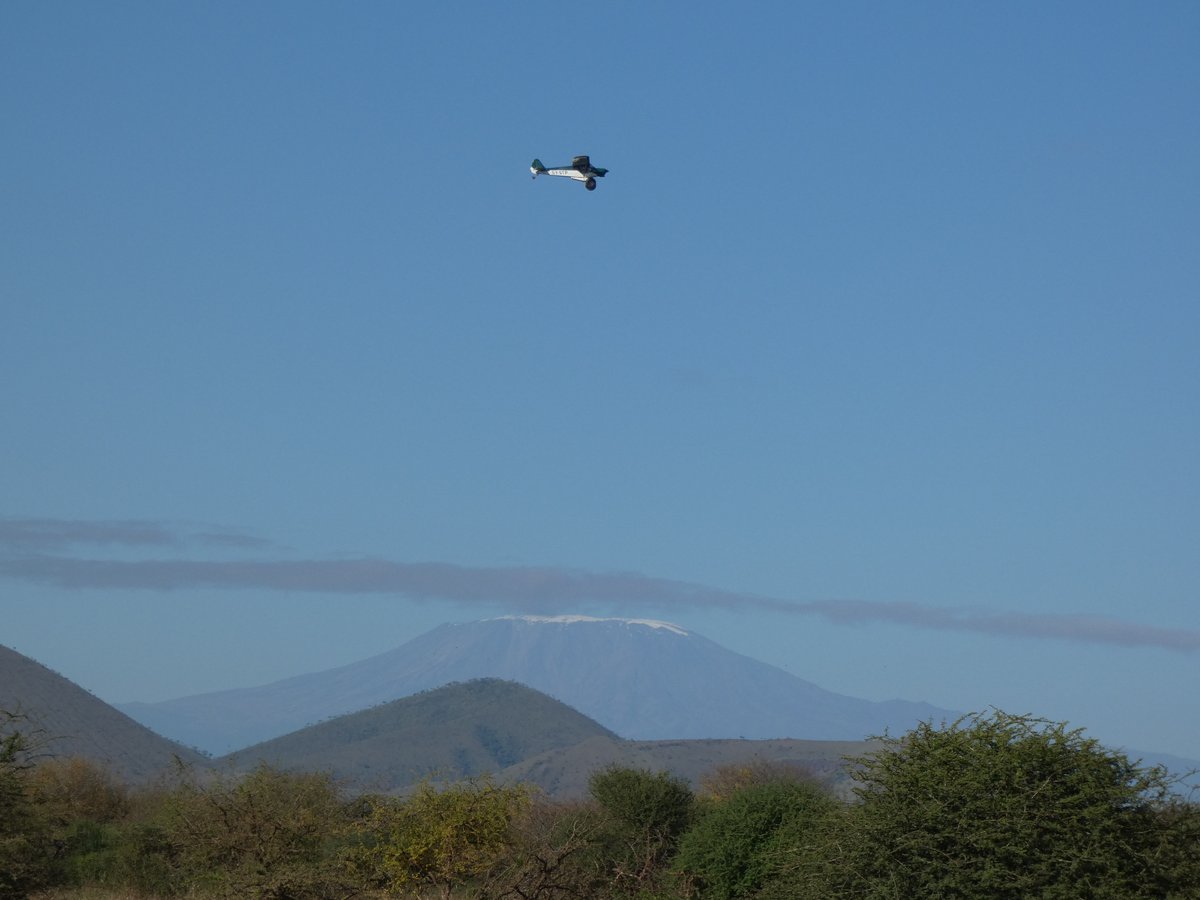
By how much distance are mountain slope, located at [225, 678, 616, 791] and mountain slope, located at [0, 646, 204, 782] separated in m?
23.3

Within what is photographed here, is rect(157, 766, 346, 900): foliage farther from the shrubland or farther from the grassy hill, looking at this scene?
the grassy hill

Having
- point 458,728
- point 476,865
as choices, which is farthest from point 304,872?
point 458,728

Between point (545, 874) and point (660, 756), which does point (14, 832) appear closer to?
point (545, 874)

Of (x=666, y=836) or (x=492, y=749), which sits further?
(x=492, y=749)

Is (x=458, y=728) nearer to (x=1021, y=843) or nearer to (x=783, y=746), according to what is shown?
(x=783, y=746)

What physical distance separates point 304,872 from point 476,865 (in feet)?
28.1

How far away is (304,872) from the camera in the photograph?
1043 inches

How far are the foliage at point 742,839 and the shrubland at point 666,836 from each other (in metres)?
0.05

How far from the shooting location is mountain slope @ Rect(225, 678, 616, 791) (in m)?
169

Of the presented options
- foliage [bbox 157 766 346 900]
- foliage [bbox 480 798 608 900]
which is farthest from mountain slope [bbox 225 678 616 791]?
foliage [bbox 480 798 608 900]

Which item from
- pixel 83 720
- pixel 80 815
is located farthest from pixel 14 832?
pixel 83 720

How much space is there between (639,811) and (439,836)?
1330 centimetres

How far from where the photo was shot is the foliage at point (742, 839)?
114ft

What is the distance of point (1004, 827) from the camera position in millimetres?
22531
